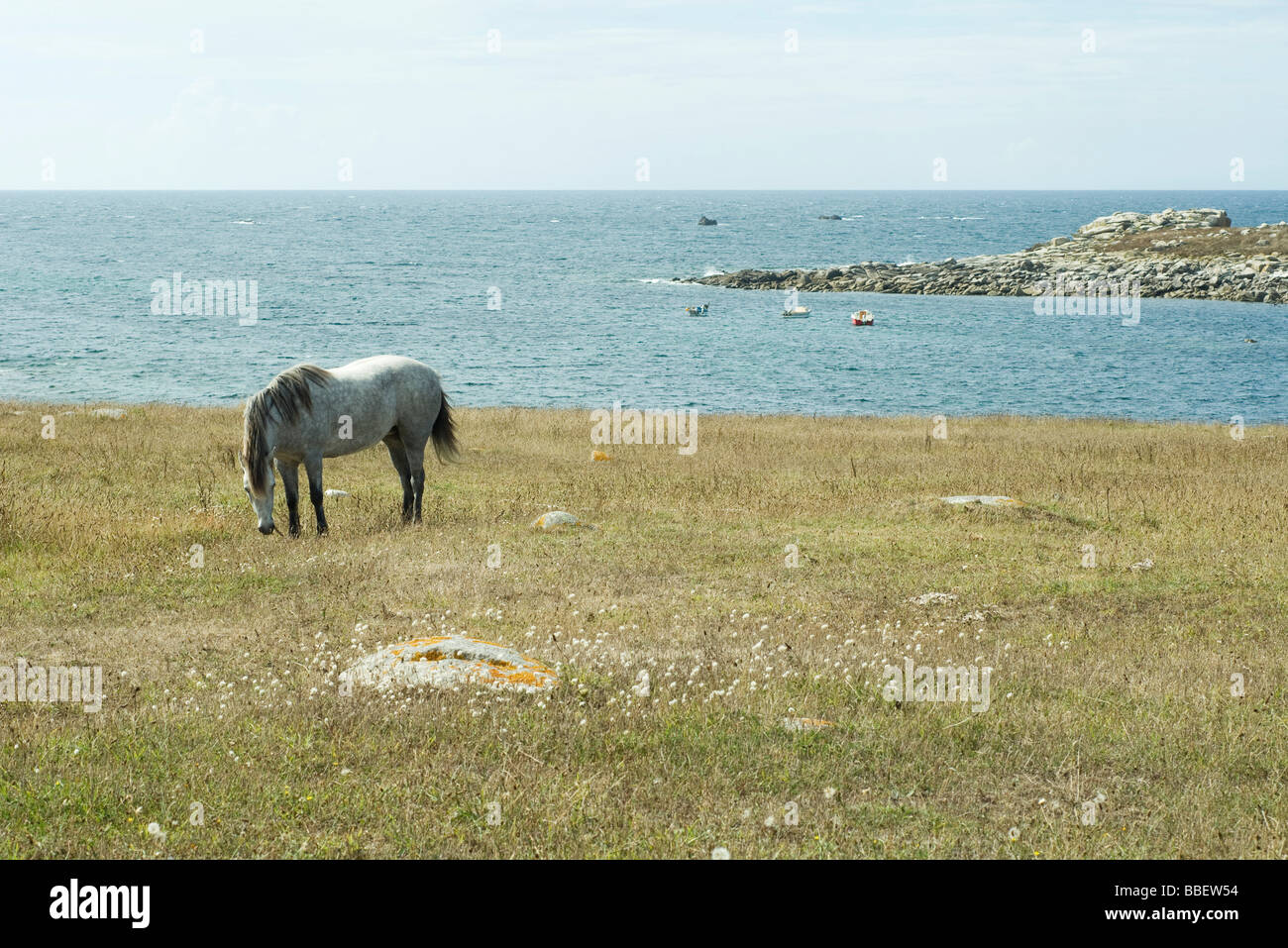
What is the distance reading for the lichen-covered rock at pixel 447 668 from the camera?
9969 mm

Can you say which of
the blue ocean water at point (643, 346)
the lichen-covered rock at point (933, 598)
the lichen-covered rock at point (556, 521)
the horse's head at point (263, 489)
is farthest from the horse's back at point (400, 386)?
the blue ocean water at point (643, 346)

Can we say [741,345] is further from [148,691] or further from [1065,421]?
[148,691]

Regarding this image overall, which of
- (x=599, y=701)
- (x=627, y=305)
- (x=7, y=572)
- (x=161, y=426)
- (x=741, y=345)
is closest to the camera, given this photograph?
(x=599, y=701)

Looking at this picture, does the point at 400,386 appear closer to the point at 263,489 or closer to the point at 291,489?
the point at 291,489

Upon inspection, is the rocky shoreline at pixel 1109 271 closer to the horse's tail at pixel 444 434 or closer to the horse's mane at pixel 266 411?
the horse's tail at pixel 444 434

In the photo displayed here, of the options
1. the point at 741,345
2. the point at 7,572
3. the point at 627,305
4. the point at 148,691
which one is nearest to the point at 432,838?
the point at 148,691

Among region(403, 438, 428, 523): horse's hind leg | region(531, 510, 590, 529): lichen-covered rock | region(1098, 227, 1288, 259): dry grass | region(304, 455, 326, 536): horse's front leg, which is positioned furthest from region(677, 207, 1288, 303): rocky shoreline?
region(304, 455, 326, 536): horse's front leg

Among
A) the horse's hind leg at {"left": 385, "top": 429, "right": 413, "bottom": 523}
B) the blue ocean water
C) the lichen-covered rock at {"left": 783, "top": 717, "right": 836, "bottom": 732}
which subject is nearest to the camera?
the lichen-covered rock at {"left": 783, "top": 717, "right": 836, "bottom": 732}

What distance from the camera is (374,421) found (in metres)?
19.2

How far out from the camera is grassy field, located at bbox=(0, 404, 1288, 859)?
24.5 ft

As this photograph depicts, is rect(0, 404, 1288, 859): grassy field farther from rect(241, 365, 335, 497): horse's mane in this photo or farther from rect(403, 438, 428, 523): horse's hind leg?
rect(241, 365, 335, 497): horse's mane

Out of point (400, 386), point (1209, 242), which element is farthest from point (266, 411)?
point (1209, 242)

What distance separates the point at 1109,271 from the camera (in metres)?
121

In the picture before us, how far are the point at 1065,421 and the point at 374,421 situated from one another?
3141 cm
